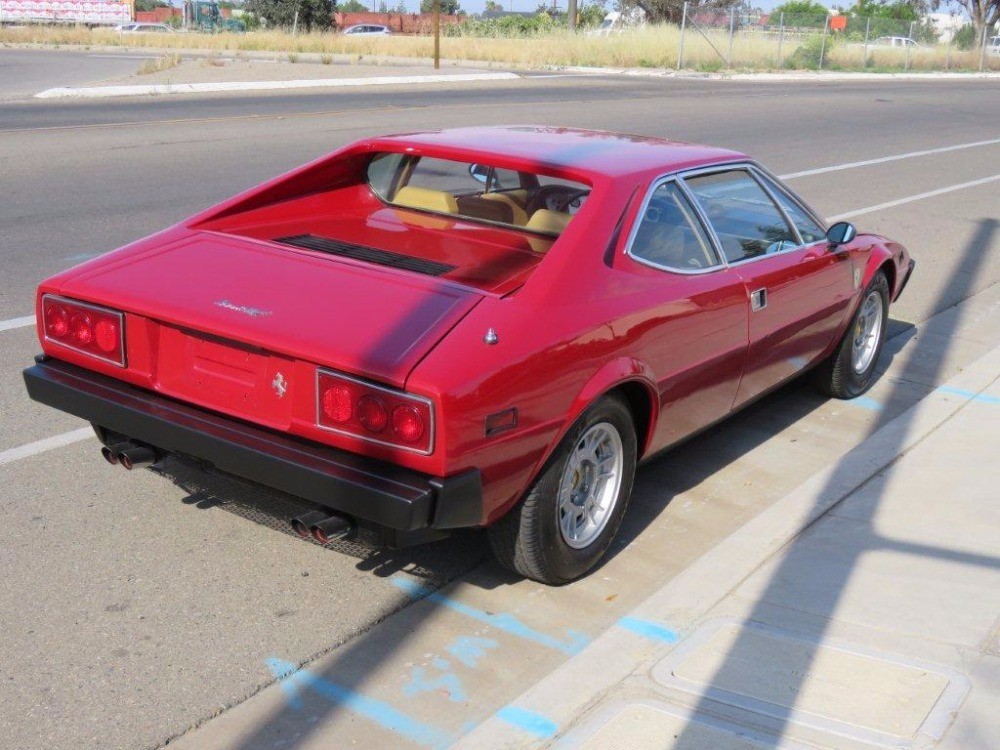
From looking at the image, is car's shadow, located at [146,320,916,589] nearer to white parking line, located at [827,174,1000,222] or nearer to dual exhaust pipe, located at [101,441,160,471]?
dual exhaust pipe, located at [101,441,160,471]

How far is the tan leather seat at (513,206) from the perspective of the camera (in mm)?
5043

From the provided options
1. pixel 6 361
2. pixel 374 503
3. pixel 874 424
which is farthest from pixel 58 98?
pixel 374 503

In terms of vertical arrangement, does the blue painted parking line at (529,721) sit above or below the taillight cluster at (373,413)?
below

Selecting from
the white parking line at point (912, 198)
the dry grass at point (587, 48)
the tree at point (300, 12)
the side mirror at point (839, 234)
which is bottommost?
the white parking line at point (912, 198)

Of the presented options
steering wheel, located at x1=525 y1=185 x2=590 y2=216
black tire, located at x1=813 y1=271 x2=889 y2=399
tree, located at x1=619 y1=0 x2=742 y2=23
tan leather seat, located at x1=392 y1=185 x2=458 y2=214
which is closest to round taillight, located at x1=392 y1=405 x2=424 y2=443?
tan leather seat, located at x1=392 y1=185 x2=458 y2=214

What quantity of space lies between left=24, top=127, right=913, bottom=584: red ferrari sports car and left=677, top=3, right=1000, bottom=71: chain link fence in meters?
41.0

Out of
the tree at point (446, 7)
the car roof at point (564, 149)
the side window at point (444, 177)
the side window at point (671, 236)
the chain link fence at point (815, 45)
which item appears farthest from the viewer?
the tree at point (446, 7)

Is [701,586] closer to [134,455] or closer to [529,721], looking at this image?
[529,721]

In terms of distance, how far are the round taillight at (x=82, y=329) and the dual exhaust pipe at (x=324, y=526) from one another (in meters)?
1.12

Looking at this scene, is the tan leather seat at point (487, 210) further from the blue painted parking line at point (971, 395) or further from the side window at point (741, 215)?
the blue painted parking line at point (971, 395)

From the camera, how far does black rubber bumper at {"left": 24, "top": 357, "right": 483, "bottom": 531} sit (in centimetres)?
355

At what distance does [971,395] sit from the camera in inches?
263

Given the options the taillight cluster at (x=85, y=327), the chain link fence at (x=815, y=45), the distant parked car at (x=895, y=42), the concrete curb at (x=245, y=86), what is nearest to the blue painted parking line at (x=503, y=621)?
the taillight cluster at (x=85, y=327)

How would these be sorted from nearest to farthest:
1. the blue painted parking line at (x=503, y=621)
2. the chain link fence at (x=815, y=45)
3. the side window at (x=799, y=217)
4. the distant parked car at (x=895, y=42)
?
the blue painted parking line at (x=503, y=621)
the side window at (x=799, y=217)
the chain link fence at (x=815, y=45)
the distant parked car at (x=895, y=42)
